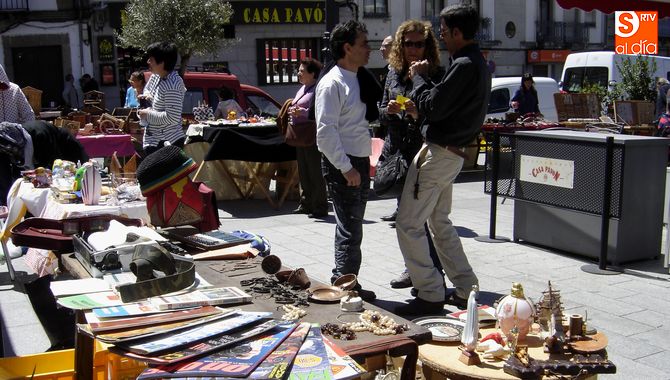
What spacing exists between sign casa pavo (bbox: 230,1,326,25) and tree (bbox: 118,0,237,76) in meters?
4.94

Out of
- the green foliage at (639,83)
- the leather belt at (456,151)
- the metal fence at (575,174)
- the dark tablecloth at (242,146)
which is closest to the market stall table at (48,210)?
the leather belt at (456,151)

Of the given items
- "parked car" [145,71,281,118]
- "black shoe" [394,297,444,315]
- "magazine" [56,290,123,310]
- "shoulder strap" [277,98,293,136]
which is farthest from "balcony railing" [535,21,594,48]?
"magazine" [56,290,123,310]

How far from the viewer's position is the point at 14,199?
5.45 metres

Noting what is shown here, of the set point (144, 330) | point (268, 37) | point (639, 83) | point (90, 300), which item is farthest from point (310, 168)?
point (268, 37)

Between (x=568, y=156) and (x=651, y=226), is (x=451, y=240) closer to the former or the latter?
(x=568, y=156)

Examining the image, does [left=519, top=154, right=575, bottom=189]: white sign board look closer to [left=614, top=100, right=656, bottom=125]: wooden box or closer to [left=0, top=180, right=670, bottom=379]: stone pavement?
[left=0, top=180, right=670, bottom=379]: stone pavement

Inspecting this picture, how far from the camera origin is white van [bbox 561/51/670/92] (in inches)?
695

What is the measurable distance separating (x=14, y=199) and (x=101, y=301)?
3032 millimetres

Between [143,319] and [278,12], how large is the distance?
26.6 meters

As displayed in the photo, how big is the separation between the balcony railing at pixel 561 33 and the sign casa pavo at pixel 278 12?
13.5m

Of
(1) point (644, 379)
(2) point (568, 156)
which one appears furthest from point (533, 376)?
(2) point (568, 156)

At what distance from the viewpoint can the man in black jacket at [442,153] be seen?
4.24m

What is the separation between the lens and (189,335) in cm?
250

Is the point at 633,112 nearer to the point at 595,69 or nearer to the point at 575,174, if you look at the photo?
the point at 595,69
